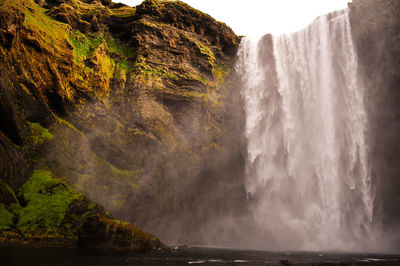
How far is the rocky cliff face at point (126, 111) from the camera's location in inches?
985

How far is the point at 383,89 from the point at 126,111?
33.7 metres

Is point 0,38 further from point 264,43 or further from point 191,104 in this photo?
point 264,43

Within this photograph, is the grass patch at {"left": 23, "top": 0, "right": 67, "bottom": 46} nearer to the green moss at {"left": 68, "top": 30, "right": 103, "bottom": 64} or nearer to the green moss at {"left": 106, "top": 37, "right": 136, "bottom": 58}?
the green moss at {"left": 68, "top": 30, "right": 103, "bottom": 64}

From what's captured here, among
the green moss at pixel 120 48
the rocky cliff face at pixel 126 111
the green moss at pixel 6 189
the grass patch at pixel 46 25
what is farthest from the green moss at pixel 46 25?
the green moss at pixel 6 189

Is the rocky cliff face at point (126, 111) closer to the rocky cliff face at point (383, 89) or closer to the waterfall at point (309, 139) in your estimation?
the waterfall at point (309, 139)

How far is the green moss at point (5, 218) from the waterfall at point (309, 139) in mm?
26042

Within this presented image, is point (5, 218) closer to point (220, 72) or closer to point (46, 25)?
point (46, 25)

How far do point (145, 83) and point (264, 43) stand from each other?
22408 mm

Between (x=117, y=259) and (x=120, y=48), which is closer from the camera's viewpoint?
(x=117, y=259)

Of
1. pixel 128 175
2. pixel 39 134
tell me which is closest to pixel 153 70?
pixel 128 175

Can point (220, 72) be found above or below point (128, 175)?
above

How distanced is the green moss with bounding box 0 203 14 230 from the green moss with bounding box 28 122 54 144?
744 centimetres

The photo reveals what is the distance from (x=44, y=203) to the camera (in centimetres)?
2258

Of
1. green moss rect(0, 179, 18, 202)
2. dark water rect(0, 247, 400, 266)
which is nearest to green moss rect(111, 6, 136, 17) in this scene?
green moss rect(0, 179, 18, 202)
